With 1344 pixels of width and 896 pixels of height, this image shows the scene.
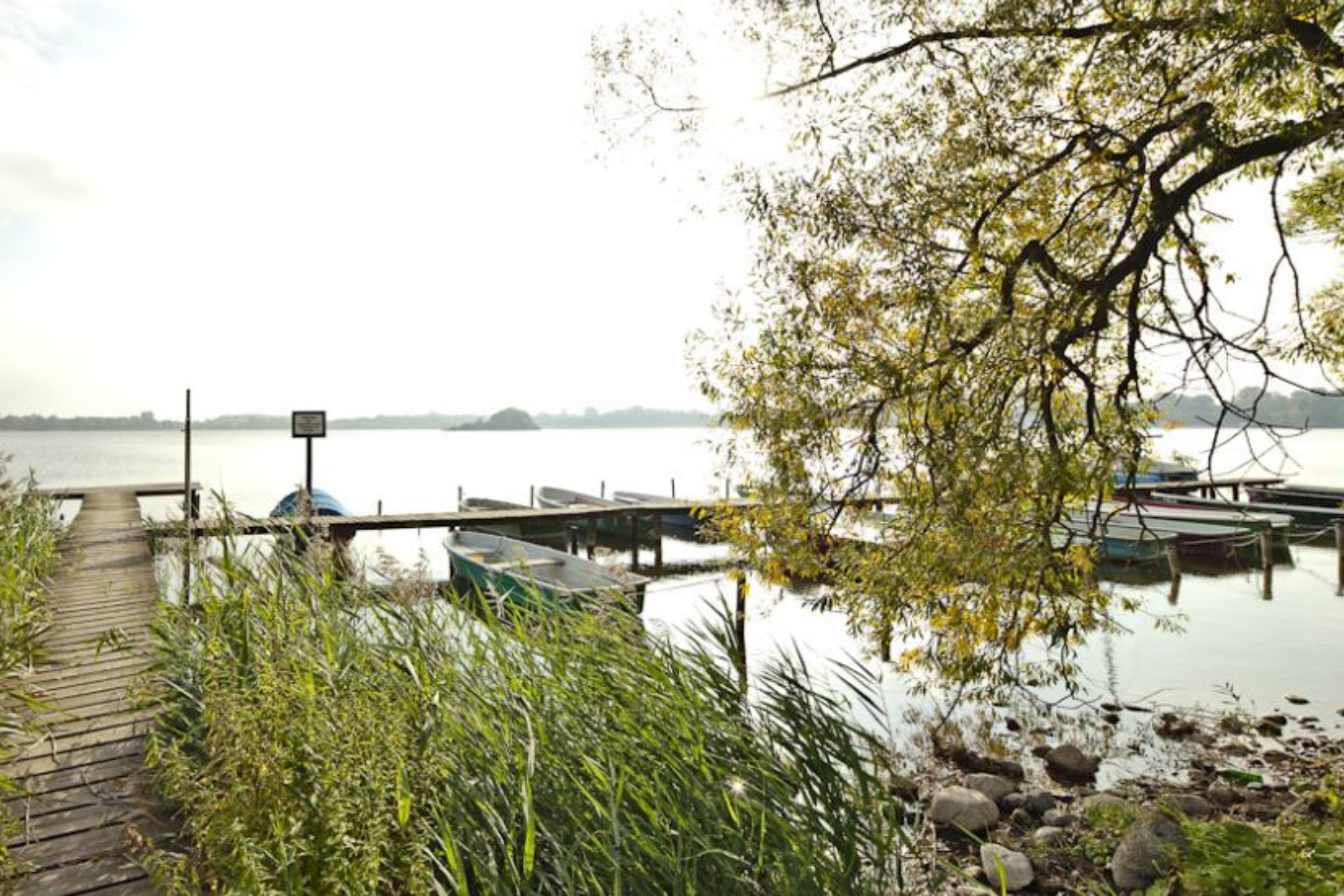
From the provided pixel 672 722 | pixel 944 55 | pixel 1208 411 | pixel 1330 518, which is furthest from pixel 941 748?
pixel 1330 518

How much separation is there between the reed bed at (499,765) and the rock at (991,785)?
3.98m

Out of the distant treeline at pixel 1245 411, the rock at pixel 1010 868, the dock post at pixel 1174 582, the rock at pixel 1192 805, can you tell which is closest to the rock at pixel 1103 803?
the rock at pixel 1192 805

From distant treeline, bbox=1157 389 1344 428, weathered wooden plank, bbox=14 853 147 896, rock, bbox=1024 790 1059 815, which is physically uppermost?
distant treeline, bbox=1157 389 1344 428

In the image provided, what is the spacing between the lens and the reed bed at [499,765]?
2.69 meters

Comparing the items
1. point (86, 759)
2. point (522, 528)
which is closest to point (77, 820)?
point (86, 759)

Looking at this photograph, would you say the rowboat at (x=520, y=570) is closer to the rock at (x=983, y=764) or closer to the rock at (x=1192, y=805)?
the rock at (x=983, y=764)

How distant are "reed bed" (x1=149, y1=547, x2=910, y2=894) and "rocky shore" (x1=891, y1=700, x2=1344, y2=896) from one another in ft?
6.16

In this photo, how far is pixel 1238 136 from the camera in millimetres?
5586

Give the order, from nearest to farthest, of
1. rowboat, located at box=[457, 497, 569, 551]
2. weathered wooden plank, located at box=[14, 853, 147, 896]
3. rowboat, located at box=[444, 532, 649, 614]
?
1. weathered wooden plank, located at box=[14, 853, 147, 896]
2. rowboat, located at box=[444, 532, 649, 614]
3. rowboat, located at box=[457, 497, 569, 551]

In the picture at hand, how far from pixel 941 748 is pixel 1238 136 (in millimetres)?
6312

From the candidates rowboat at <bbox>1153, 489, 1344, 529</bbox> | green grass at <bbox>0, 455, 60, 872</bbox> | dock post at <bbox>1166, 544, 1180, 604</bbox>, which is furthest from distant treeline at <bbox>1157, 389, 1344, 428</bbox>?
rowboat at <bbox>1153, 489, 1344, 529</bbox>

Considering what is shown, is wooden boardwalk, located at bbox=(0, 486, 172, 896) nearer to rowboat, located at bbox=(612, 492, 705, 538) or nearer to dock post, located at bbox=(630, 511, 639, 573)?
dock post, located at bbox=(630, 511, 639, 573)

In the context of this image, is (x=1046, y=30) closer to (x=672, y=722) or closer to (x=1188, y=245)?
(x=1188, y=245)

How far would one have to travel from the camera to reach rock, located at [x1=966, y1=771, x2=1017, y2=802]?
731 cm
